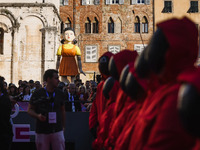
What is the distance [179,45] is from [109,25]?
28843 millimetres

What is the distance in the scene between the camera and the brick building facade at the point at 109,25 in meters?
30.1

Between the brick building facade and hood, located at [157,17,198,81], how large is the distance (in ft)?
91.3

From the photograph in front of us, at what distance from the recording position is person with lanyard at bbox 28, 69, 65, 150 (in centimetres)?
515

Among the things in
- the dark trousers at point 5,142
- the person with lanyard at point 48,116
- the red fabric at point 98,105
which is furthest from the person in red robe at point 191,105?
the dark trousers at point 5,142

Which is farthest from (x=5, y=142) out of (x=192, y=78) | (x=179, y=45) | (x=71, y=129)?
(x=192, y=78)

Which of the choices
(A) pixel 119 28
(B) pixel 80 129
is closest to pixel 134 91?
(B) pixel 80 129

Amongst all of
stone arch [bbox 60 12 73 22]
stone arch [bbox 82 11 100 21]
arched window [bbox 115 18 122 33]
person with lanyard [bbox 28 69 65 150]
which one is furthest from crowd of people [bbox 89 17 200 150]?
stone arch [bbox 60 12 73 22]

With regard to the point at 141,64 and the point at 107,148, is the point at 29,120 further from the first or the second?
the point at 141,64

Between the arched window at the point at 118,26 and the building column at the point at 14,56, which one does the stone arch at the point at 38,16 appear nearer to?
the building column at the point at 14,56

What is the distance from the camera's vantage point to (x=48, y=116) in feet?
17.0

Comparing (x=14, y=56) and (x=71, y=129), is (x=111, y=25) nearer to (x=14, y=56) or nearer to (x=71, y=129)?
(x=14, y=56)

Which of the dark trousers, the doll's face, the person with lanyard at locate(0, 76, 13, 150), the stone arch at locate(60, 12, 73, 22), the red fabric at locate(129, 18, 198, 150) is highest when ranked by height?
the stone arch at locate(60, 12, 73, 22)

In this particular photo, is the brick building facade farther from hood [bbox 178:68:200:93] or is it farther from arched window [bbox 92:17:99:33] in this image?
hood [bbox 178:68:200:93]

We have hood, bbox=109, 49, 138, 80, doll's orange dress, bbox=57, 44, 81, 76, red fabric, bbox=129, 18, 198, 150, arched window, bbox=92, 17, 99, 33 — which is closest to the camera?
red fabric, bbox=129, 18, 198, 150
